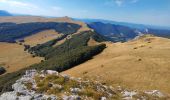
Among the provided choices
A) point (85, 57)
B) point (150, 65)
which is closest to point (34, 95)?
point (150, 65)

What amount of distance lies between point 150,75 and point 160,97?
32.5 meters

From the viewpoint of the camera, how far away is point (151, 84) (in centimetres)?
5709

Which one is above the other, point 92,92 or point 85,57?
point 92,92

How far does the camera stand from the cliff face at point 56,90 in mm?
25500

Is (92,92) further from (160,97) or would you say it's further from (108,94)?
(160,97)

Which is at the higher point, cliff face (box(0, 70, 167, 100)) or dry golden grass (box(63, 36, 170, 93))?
cliff face (box(0, 70, 167, 100))

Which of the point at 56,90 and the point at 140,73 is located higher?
the point at 56,90

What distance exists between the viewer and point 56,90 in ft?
86.1

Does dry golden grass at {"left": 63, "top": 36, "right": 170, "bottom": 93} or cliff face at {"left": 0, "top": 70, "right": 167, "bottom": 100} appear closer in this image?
cliff face at {"left": 0, "top": 70, "right": 167, "bottom": 100}

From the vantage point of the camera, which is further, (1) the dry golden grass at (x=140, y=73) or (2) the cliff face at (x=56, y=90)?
(1) the dry golden grass at (x=140, y=73)

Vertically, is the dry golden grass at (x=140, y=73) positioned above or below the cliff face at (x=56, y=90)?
below

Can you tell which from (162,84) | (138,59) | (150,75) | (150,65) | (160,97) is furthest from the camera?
(138,59)

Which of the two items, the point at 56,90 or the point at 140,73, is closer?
the point at 56,90

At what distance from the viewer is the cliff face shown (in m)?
25.5
